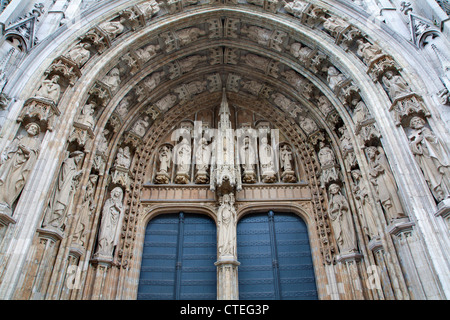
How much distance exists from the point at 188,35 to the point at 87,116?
3580 millimetres

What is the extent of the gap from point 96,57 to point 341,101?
18.0ft

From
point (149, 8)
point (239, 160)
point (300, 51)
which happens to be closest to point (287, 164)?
point (239, 160)

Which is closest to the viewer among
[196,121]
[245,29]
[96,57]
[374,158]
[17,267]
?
[17,267]

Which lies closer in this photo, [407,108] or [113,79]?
[407,108]

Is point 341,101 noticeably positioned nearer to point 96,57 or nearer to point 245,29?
point 245,29

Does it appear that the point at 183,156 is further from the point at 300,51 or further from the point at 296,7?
the point at 296,7

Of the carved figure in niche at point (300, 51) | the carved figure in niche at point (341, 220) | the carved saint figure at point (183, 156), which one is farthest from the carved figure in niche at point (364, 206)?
the carved saint figure at point (183, 156)

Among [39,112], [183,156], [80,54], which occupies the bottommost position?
[39,112]

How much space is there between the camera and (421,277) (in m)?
4.93

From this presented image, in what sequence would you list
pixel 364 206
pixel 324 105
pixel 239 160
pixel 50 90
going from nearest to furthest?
pixel 50 90 < pixel 364 206 < pixel 324 105 < pixel 239 160

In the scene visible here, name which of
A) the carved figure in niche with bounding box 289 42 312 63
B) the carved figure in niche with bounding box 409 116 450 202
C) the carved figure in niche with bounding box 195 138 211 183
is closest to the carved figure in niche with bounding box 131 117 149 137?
the carved figure in niche with bounding box 195 138 211 183

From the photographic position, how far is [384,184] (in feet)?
19.5

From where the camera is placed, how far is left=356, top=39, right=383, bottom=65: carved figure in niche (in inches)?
267
